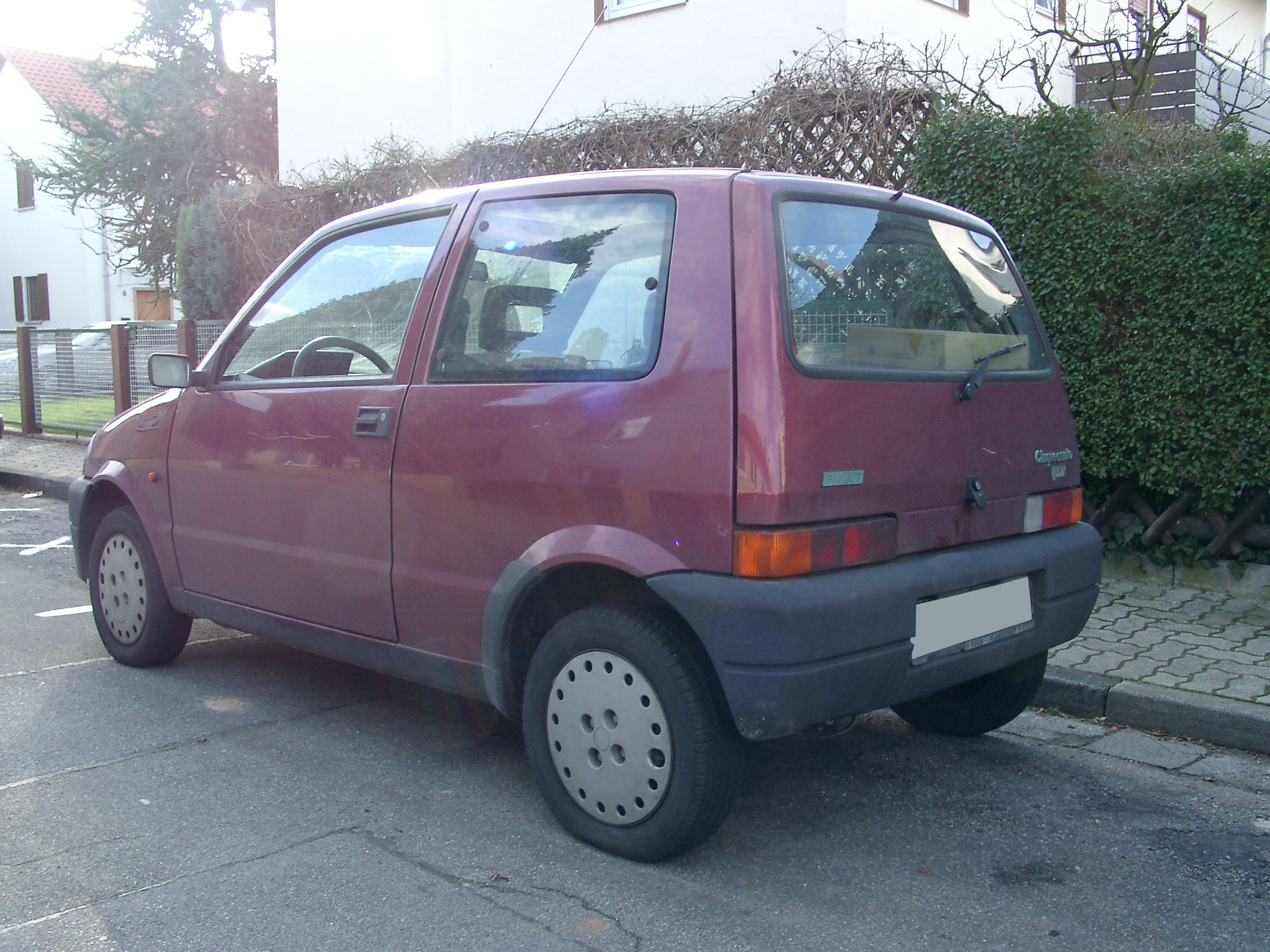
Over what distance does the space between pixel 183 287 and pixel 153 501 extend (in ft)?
33.1

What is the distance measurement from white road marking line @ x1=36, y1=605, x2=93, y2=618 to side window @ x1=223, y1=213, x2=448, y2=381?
2.41m

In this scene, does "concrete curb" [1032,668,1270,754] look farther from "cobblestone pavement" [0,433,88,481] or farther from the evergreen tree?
the evergreen tree

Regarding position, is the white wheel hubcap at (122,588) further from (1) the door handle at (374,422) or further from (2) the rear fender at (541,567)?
(2) the rear fender at (541,567)

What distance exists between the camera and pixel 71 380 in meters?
13.5

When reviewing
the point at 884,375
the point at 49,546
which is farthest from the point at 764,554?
the point at 49,546

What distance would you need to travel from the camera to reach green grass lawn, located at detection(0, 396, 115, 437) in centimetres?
1312

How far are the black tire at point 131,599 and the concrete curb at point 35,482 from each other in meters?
5.94

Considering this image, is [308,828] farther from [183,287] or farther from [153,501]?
[183,287]

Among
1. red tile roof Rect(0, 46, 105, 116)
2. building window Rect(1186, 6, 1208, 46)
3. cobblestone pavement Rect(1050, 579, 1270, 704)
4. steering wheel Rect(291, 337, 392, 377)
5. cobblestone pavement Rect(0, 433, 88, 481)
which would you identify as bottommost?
cobblestone pavement Rect(0, 433, 88, 481)

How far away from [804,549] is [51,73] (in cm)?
3485

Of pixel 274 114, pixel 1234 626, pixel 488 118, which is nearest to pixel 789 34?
pixel 488 118

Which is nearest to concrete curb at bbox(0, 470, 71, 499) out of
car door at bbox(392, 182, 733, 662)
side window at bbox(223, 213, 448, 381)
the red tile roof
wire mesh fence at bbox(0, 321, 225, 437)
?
wire mesh fence at bbox(0, 321, 225, 437)

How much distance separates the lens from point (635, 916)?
2715mm

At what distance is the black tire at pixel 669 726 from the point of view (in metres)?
2.78
